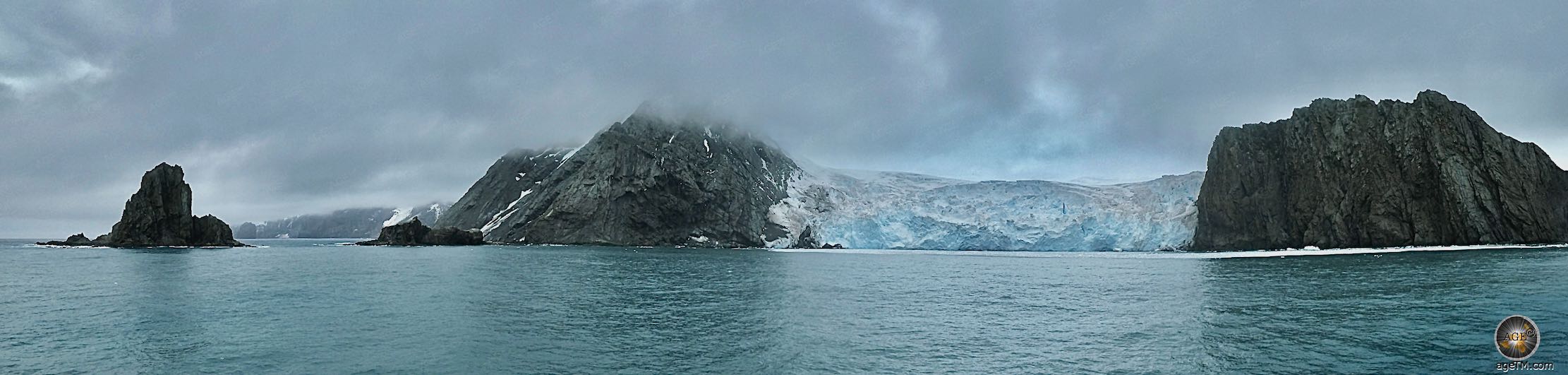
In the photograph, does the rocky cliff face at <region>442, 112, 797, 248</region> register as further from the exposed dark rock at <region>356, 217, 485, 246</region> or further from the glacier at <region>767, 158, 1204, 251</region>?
the glacier at <region>767, 158, 1204, 251</region>

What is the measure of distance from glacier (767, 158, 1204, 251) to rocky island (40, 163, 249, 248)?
4678 inches

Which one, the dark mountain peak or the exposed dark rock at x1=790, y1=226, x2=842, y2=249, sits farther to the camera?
the exposed dark rock at x1=790, y1=226, x2=842, y2=249

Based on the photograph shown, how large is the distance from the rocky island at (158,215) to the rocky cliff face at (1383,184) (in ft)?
613

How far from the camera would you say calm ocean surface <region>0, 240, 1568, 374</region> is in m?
26.8

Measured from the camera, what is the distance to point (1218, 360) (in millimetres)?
26500

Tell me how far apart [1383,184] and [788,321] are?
376 feet

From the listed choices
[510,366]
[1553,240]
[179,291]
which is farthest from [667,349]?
[1553,240]

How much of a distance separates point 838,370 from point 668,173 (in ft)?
555

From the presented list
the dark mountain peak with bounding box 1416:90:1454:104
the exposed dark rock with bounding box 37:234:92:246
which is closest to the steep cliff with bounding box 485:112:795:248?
the exposed dark rock with bounding box 37:234:92:246

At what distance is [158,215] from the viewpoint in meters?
147

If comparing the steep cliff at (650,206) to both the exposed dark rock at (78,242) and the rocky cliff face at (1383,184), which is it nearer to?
Answer: the exposed dark rock at (78,242)

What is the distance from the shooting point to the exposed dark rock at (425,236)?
18512 centimetres

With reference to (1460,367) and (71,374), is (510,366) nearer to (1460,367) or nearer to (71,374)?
(71,374)

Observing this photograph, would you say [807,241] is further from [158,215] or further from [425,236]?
[158,215]
